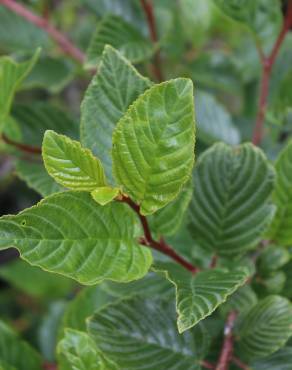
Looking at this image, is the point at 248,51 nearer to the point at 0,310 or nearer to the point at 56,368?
the point at 56,368

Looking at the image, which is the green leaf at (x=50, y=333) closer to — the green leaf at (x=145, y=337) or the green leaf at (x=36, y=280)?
the green leaf at (x=36, y=280)

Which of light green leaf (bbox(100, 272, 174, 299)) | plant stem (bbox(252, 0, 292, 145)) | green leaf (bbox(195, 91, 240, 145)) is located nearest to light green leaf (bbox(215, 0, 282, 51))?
plant stem (bbox(252, 0, 292, 145))

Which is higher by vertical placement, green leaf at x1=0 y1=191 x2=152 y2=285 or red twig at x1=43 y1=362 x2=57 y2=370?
green leaf at x1=0 y1=191 x2=152 y2=285

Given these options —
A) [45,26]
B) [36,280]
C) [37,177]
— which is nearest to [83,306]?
[37,177]

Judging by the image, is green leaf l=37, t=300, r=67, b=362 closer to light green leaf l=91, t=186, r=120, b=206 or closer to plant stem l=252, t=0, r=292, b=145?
plant stem l=252, t=0, r=292, b=145

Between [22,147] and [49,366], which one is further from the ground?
[22,147]

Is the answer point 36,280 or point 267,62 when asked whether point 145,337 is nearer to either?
point 267,62
